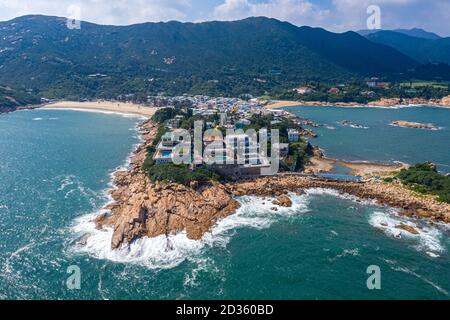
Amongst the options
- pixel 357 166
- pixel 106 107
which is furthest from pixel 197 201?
pixel 106 107

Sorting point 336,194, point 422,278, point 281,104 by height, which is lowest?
point 422,278

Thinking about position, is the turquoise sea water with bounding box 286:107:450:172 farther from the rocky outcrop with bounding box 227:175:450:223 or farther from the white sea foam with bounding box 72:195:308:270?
the white sea foam with bounding box 72:195:308:270

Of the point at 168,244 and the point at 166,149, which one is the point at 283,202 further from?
the point at 166,149

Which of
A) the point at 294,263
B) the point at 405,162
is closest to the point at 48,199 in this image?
the point at 294,263

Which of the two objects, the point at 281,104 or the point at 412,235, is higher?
the point at 281,104

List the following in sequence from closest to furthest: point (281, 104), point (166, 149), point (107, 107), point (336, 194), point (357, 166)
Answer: point (336, 194), point (166, 149), point (357, 166), point (107, 107), point (281, 104)

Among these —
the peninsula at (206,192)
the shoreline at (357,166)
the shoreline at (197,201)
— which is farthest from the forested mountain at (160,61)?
the shoreline at (197,201)

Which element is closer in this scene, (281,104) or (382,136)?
(382,136)

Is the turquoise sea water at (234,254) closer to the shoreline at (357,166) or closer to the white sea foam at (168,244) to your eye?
the white sea foam at (168,244)
